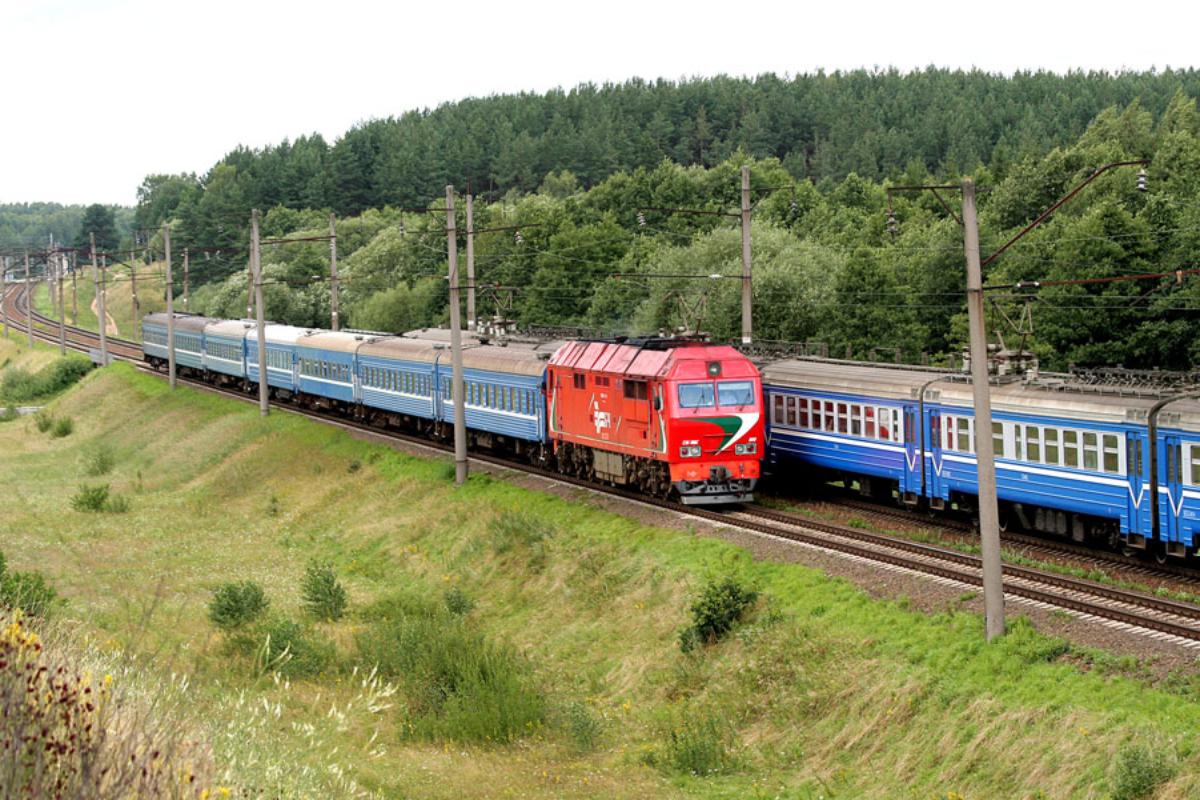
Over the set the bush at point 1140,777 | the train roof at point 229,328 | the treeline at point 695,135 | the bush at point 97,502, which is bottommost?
the bush at point 97,502

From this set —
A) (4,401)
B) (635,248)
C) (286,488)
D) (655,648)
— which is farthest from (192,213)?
(655,648)

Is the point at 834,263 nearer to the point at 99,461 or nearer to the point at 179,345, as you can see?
the point at 99,461

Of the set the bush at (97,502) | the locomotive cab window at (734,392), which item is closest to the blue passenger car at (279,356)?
the bush at (97,502)

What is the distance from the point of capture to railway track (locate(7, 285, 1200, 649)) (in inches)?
787

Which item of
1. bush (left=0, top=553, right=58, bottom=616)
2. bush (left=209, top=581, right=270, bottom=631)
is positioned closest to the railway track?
bush (left=209, top=581, right=270, bottom=631)

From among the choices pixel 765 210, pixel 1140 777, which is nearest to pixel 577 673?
pixel 1140 777

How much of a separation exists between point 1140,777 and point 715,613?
9.81 meters

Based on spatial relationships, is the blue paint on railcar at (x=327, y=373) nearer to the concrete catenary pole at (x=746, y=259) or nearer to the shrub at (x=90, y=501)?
the shrub at (x=90, y=501)

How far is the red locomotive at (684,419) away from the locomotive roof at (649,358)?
0.02 meters

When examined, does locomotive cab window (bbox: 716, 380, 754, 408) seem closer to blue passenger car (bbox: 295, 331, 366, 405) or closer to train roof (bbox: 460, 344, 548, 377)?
train roof (bbox: 460, 344, 548, 377)

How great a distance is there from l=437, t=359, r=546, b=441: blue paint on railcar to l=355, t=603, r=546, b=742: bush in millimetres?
12690

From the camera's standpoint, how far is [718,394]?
105 ft

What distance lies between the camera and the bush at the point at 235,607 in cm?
2788

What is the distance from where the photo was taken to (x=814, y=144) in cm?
14838
